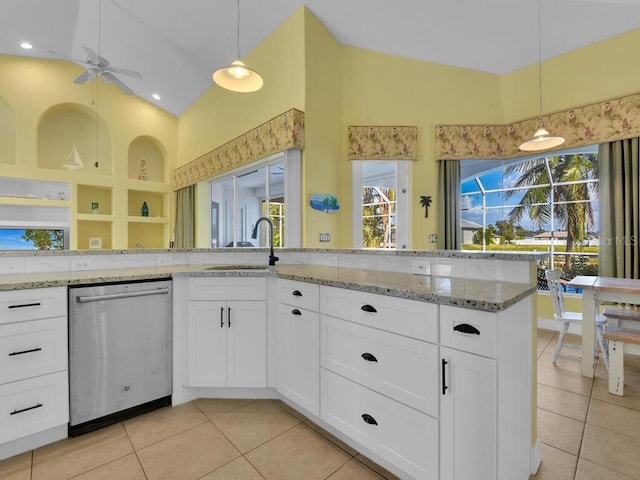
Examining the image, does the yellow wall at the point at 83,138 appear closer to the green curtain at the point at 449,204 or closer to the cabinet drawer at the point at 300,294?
the cabinet drawer at the point at 300,294

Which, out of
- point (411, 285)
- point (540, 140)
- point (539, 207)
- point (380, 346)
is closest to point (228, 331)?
point (380, 346)

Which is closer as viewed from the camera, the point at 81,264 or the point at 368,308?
the point at 368,308

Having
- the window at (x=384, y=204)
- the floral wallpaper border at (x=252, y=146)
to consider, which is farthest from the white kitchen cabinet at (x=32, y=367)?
the window at (x=384, y=204)

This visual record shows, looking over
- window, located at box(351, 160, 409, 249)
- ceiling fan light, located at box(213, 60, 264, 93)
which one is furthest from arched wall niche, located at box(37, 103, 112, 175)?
window, located at box(351, 160, 409, 249)

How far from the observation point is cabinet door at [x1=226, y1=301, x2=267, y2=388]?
203 cm

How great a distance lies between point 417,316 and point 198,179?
Result: 518 cm

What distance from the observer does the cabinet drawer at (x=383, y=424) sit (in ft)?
4.03

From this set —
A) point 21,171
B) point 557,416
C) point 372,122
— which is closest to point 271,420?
point 557,416

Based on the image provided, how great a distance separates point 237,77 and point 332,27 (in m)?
1.83

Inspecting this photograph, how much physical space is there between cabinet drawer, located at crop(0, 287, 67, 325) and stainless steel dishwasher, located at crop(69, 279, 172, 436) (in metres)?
0.05

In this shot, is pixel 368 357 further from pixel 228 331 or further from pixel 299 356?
pixel 228 331

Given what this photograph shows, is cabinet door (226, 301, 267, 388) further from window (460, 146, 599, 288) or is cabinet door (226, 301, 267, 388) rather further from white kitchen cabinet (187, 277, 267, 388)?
window (460, 146, 599, 288)

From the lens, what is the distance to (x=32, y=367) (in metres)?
1.57

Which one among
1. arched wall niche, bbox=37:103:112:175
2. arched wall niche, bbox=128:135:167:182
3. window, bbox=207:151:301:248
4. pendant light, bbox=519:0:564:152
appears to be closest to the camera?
pendant light, bbox=519:0:564:152
